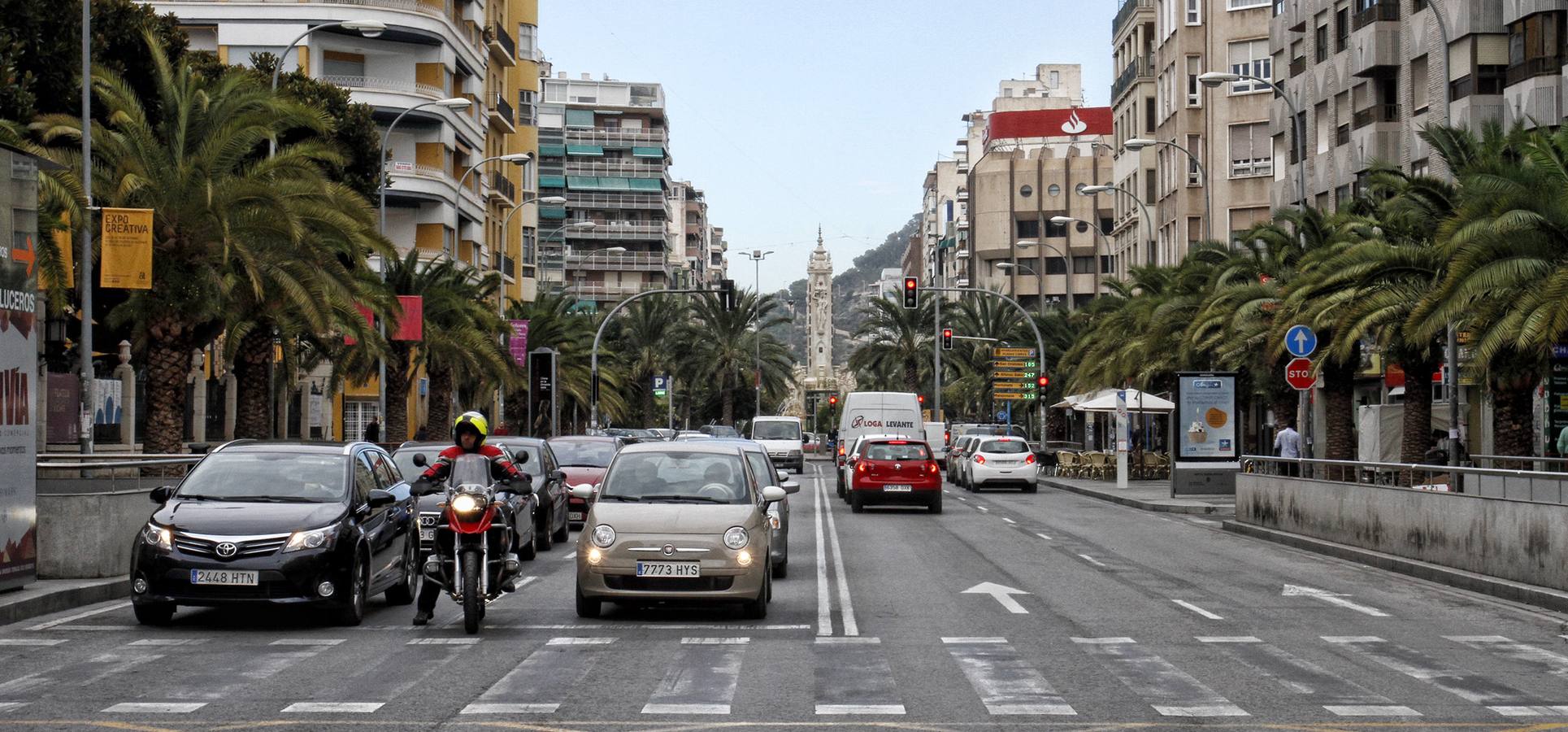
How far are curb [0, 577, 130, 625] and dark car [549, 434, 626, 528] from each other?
10669 millimetres

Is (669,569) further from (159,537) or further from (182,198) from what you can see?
(182,198)

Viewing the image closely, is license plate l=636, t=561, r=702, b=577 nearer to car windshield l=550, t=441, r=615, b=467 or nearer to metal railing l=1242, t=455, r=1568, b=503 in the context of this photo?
metal railing l=1242, t=455, r=1568, b=503

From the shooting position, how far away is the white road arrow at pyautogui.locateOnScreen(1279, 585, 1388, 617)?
15.8m

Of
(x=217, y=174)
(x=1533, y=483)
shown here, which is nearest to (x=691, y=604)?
(x=1533, y=483)

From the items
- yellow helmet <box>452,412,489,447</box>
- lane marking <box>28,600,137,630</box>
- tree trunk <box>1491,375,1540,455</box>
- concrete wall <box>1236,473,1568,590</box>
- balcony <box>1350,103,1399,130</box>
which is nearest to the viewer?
yellow helmet <box>452,412,489,447</box>

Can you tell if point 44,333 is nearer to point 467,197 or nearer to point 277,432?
point 277,432

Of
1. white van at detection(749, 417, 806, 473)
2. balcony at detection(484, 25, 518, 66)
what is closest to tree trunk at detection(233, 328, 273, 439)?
white van at detection(749, 417, 806, 473)

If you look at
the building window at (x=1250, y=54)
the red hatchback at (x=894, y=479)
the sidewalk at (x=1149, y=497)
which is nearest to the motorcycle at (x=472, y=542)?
the red hatchback at (x=894, y=479)

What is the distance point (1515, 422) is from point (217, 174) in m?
21.3

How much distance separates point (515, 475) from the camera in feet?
45.3

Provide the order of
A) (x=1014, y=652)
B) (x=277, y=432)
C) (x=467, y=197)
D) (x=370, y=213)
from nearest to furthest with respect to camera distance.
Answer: (x=1014, y=652), (x=370, y=213), (x=277, y=432), (x=467, y=197)

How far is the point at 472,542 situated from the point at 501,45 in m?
64.0

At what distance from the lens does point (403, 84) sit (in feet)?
205

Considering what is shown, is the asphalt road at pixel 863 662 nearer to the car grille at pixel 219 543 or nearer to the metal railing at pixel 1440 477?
the car grille at pixel 219 543
